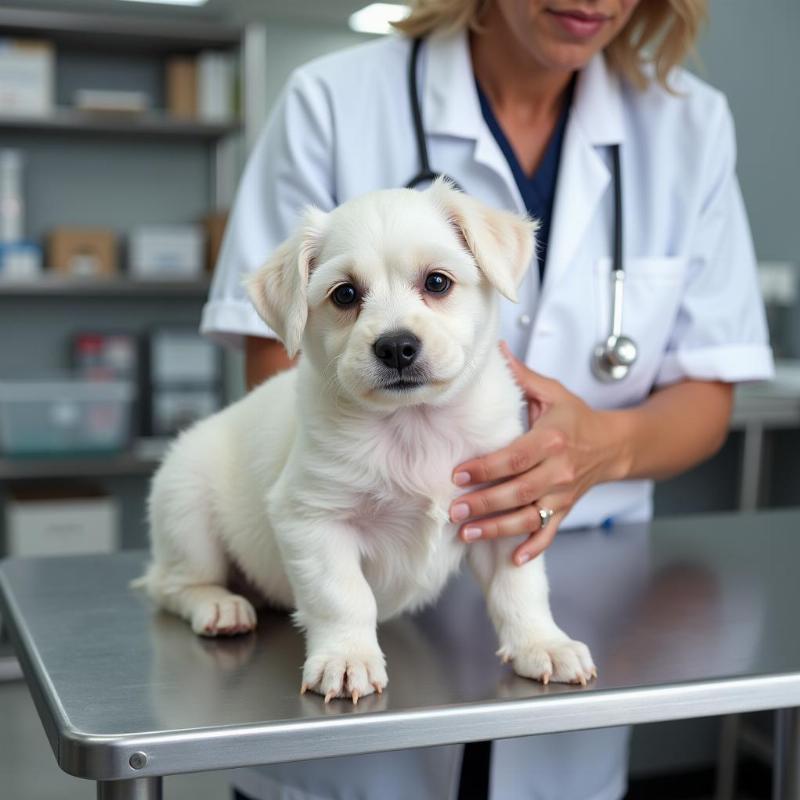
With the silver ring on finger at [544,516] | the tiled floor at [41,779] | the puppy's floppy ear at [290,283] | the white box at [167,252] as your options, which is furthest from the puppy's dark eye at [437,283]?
→ the white box at [167,252]

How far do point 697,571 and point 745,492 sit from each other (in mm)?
2039

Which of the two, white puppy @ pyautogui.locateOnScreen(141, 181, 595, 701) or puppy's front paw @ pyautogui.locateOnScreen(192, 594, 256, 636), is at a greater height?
white puppy @ pyautogui.locateOnScreen(141, 181, 595, 701)

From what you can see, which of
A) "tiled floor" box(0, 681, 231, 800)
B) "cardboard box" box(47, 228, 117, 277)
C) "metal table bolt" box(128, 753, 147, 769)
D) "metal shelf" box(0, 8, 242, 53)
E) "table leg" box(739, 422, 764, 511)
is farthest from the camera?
"cardboard box" box(47, 228, 117, 277)

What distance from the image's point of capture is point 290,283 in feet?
3.27

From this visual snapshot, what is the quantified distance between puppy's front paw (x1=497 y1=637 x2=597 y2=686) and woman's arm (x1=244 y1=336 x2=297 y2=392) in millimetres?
576

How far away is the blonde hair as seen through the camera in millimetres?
1450

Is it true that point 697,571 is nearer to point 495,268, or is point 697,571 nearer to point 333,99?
point 495,268

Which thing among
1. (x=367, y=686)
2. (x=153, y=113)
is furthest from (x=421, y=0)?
(x=153, y=113)

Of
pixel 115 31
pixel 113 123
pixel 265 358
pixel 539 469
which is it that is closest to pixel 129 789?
pixel 539 469

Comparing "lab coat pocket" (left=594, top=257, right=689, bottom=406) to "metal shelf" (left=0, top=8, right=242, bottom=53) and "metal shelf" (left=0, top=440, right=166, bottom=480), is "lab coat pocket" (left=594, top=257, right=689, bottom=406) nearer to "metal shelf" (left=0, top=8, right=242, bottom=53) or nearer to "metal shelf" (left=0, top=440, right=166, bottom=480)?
"metal shelf" (left=0, top=440, right=166, bottom=480)

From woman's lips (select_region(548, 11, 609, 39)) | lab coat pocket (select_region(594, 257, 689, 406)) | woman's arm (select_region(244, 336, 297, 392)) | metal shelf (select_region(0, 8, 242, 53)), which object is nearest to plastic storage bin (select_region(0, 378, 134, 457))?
metal shelf (select_region(0, 8, 242, 53))

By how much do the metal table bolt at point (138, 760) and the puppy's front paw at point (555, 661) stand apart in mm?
326

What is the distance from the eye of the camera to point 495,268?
3.23 ft

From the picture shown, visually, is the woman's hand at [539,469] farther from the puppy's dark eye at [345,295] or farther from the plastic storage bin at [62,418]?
the plastic storage bin at [62,418]
